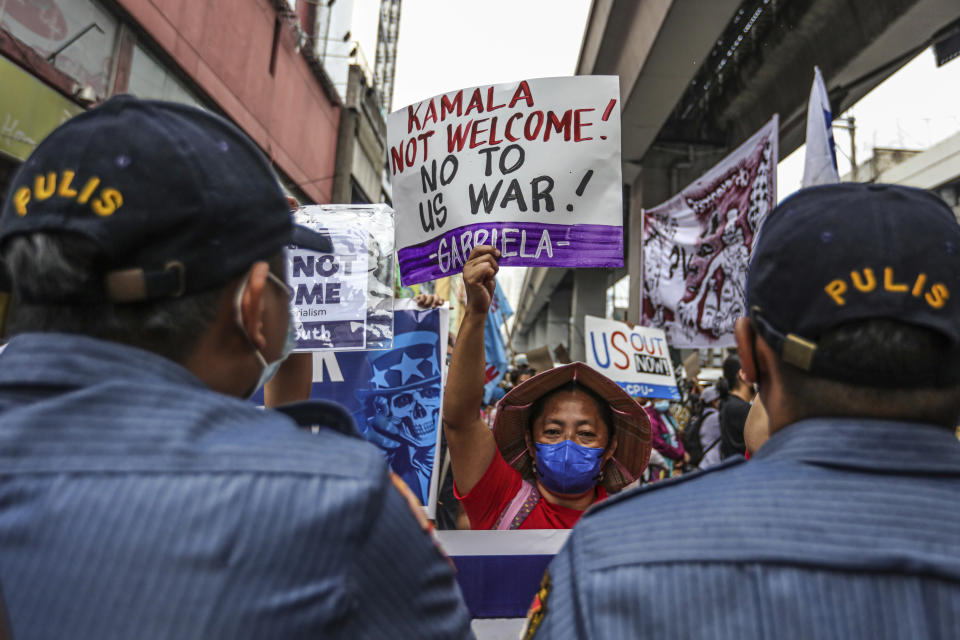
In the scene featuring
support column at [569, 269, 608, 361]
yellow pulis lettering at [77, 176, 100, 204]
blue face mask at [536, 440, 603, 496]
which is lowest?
blue face mask at [536, 440, 603, 496]

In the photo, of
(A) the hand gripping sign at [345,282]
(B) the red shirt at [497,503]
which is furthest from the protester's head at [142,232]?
(A) the hand gripping sign at [345,282]

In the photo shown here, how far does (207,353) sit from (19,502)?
0.27m

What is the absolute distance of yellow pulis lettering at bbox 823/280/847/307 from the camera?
833 mm

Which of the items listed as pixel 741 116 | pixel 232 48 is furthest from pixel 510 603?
pixel 741 116

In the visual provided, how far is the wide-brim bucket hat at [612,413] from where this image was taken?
240 cm

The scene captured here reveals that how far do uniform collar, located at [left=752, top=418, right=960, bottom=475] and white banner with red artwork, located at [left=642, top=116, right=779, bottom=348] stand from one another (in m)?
3.58

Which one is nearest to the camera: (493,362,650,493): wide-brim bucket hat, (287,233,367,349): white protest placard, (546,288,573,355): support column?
(493,362,650,493): wide-brim bucket hat

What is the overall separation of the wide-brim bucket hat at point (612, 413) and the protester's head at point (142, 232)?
64.3 inches

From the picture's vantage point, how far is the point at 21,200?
0.80 m

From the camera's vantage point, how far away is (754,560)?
2.58ft

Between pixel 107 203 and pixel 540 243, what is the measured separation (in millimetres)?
1825

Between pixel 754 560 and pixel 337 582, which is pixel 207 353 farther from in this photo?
pixel 754 560

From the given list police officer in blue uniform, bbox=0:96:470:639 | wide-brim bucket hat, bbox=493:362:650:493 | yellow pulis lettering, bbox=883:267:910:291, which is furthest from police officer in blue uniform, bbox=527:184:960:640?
wide-brim bucket hat, bbox=493:362:650:493

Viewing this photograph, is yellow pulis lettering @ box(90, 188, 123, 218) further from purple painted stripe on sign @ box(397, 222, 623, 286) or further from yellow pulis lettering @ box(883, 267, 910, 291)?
purple painted stripe on sign @ box(397, 222, 623, 286)
